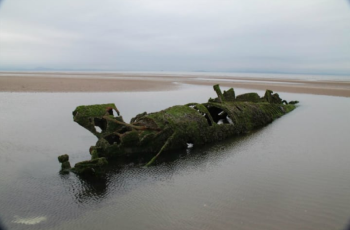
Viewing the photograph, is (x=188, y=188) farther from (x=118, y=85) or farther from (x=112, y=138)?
(x=118, y=85)

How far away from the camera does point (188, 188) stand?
5.39 metres

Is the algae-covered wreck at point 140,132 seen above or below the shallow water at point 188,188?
above

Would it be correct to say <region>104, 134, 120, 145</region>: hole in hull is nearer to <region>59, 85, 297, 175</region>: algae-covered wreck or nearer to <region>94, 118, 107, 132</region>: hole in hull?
<region>59, 85, 297, 175</region>: algae-covered wreck

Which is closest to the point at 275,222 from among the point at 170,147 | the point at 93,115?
the point at 170,147

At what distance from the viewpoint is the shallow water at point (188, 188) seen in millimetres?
4156

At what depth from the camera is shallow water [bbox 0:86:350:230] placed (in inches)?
164

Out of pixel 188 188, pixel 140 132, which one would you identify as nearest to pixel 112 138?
pixel 140 132

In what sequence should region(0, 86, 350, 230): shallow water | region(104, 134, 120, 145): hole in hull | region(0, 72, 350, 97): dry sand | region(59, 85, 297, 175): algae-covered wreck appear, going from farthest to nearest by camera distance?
1. region(0, 72, 350, 97): dry sand
2. region(104, 134, 120, 145): hole in hull
3. region(59, 85, 297, 175): algae-covered wreck
4. region(0, 86, 350, 230): shallow water

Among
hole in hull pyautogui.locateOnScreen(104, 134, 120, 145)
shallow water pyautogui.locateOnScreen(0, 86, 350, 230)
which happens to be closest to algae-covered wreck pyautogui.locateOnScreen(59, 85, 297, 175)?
hole in hull pyautogui.locateOnScreen(104, 134, 120, 145)

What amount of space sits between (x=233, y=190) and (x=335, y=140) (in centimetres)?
582

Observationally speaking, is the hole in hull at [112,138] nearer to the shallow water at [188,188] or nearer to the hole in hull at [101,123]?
the hole in hull at [101,123]

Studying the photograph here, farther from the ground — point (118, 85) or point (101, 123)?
point (118, 85)

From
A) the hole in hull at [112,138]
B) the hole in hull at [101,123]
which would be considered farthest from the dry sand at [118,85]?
the hole in hull at [112,138]

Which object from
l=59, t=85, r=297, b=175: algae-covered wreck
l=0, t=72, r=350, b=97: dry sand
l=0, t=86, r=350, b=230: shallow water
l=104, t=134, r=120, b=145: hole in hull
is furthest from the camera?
l=0, t=72, r=350, b=97: dry sand
